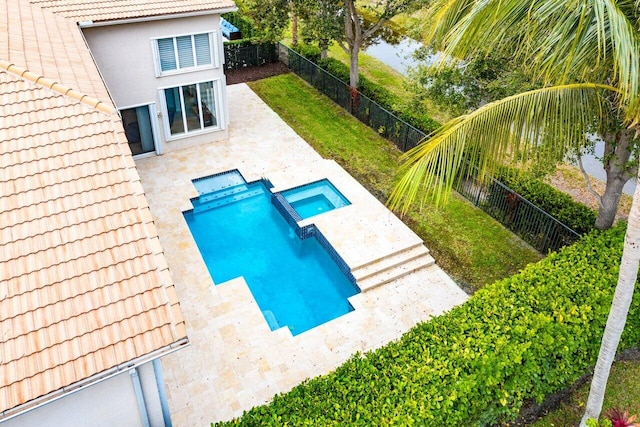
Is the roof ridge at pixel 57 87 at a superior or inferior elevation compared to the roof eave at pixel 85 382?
superior

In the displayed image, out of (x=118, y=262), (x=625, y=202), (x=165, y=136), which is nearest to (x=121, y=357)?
(x=118, y=262)

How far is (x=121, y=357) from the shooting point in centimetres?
715

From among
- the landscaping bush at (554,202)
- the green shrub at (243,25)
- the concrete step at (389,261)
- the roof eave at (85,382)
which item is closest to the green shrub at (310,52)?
the green shrub at (243,25)

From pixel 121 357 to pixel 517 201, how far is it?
12918 millimetres

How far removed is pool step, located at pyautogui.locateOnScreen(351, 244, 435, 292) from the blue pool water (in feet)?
1.47

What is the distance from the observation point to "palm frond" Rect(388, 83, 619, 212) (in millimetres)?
8039

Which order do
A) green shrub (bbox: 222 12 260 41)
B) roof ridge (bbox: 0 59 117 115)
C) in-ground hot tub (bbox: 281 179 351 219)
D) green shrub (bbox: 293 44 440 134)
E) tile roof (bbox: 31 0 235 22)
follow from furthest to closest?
green shrub (bbox: 222 12 260 41)
green shrub (bbox: 293 44 440 134)
in-ground hot tub (bbox: 281 179 351 219)
tile roof (bbox: 31 0 235 22)
roof ridge (bbox: 0 59 117 115)

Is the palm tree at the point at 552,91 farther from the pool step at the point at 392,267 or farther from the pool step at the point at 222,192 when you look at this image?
the pool step at the point at 222,192

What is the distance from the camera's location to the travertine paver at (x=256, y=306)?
38.1 feet

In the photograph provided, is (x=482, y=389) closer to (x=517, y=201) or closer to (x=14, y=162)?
(x=517, y=201)

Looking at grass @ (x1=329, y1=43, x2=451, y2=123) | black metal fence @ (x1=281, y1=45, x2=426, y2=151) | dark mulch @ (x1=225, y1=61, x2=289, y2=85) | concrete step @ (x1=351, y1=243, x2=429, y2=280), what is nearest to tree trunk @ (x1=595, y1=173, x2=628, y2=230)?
concrete step @ (x1=351, y1=243, x2=429, y2=280)

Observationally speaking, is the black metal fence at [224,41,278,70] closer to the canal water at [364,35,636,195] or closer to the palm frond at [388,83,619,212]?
the canal water at [364,35,636,195]

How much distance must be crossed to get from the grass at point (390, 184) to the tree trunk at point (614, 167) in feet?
9.37

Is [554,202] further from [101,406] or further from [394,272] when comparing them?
[101,406]
